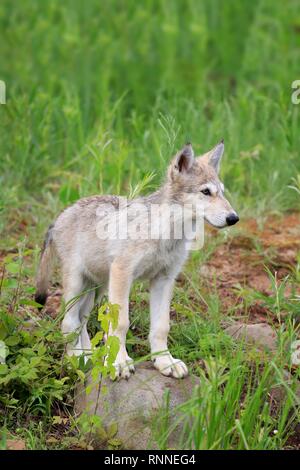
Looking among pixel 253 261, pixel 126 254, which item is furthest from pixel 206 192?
pixel 253 261

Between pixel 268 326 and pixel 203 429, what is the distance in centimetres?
162

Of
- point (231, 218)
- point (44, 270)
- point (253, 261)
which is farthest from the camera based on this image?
point (253, 261)

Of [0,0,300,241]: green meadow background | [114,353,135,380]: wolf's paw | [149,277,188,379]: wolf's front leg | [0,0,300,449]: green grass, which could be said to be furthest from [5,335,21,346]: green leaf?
[0,0,300,241]: green meadow background

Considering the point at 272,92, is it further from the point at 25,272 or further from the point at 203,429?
the point at 203,429

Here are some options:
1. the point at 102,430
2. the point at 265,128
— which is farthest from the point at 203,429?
the point at 265,128

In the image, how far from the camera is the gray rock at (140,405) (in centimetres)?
536

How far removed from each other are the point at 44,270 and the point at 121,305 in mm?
977

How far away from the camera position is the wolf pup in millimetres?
5895

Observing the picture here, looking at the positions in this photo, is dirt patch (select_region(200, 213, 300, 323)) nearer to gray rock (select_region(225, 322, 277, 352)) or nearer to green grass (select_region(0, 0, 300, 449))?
green grass (select_region(0, 0, 300, 449))

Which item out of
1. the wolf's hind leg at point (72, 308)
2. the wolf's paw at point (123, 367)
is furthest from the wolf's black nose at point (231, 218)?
the wolf's hind leg at point (72, 308)

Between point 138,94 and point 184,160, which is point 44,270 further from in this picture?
point 138,94

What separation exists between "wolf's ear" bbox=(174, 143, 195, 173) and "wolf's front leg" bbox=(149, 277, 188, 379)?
2.41 ft

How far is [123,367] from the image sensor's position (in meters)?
5.68

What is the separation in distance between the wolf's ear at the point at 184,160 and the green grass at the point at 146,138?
307 millimetres
